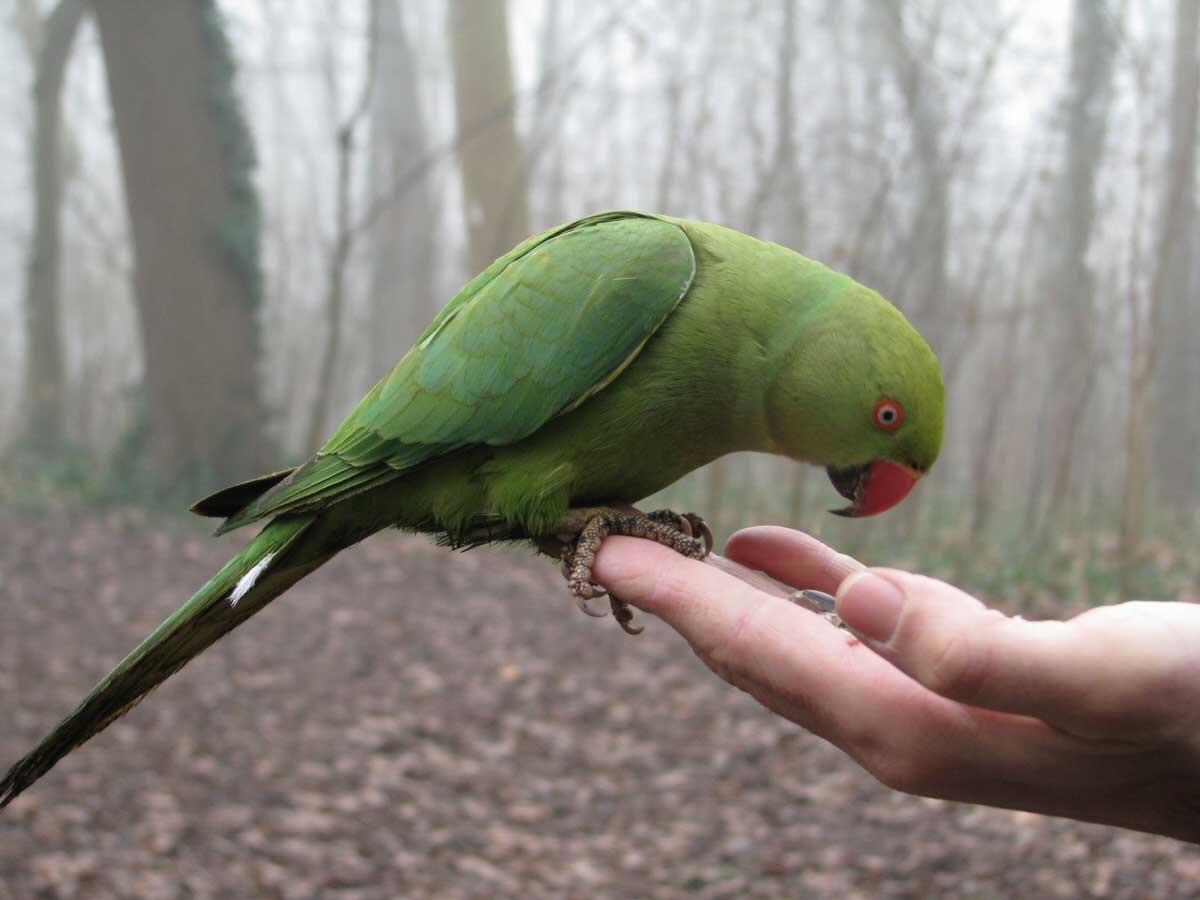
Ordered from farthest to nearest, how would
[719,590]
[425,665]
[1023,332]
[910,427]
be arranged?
1. [1023,332]
2. [425,665]
3. [910,427]
4. [719,590]

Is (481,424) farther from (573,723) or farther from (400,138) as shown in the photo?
(400,138)

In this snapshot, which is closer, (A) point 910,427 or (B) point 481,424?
(A) point 910,427

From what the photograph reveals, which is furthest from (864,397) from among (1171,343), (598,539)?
(1171,343)

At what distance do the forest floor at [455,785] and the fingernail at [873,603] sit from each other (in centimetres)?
408

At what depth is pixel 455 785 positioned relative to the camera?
21.1 feet

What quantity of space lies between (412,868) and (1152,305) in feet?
24.7

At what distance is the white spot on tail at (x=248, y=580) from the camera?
252 cm

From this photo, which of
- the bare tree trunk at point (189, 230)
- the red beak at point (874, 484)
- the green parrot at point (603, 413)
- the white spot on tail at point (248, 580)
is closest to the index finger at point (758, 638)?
the green parrot at point (603, 413)

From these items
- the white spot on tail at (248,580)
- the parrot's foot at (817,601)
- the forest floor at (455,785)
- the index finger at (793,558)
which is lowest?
the forest floor at (455,785)

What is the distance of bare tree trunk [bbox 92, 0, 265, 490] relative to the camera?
39.7 ft

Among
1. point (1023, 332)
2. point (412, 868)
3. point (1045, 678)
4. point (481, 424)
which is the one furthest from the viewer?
point (1023, 332)

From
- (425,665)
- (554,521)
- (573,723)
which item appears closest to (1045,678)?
(554,521)

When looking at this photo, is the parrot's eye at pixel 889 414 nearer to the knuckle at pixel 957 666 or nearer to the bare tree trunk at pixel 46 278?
the knuckle at pixel 957 666

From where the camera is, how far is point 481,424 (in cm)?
257
